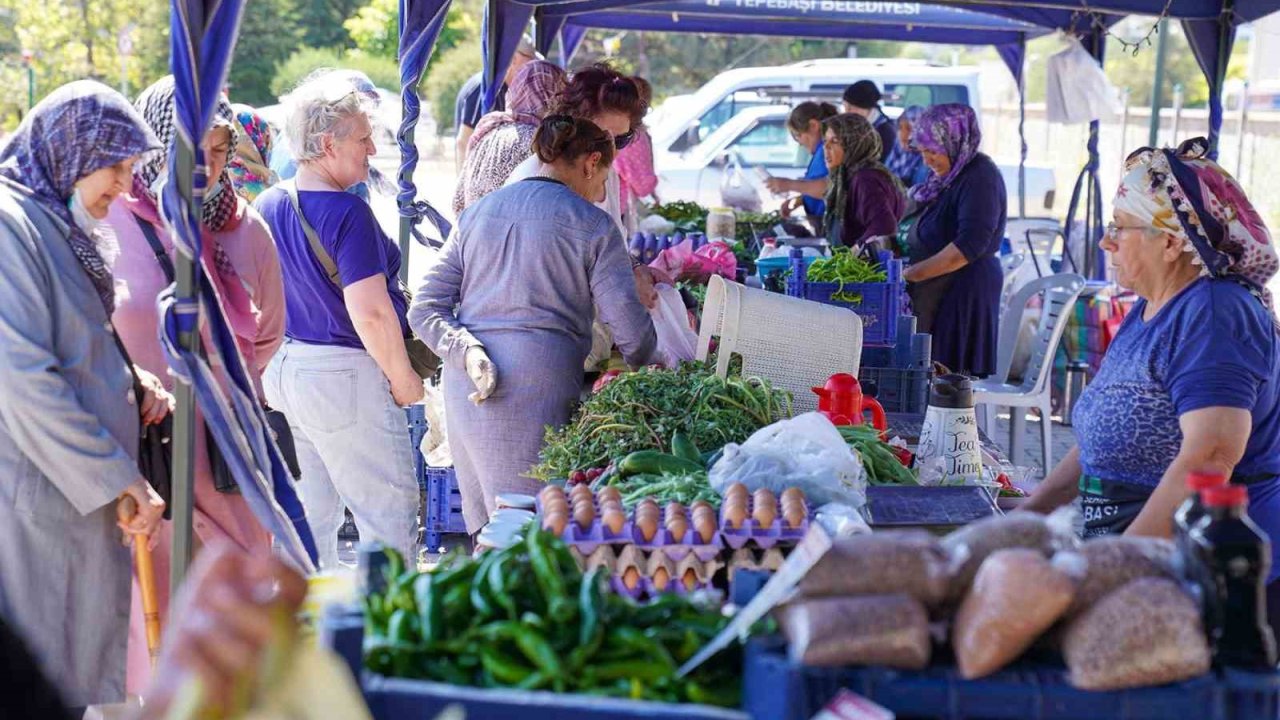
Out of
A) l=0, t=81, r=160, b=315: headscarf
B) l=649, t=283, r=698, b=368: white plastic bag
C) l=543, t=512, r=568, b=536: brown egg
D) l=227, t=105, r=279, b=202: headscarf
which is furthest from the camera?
l=227, t=105, r=279, b=202: headscarf

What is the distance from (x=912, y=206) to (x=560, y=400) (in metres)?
3.91

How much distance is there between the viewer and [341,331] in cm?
475

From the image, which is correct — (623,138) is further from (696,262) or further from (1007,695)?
(1007,695)

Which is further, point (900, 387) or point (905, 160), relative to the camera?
point (905, 160)

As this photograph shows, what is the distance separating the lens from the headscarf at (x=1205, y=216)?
3.08m

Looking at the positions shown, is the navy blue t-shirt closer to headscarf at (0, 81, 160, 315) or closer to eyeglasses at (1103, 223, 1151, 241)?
headscarf at (0, 81, 160, 315)

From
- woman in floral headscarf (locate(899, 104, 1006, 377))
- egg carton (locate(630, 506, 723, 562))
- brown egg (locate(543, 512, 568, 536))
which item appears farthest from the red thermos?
Result: woman in floral headscarf (locate(899, 104, 1006, 377))

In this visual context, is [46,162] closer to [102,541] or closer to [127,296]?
[127,296]

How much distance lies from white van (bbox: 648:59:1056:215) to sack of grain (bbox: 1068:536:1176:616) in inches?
515

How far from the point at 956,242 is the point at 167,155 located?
4477mm

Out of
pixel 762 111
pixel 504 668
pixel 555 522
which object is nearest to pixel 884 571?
pixel 504 668

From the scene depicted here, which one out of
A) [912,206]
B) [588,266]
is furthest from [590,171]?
[912,206]

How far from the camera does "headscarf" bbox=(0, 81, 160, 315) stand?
3.28 m

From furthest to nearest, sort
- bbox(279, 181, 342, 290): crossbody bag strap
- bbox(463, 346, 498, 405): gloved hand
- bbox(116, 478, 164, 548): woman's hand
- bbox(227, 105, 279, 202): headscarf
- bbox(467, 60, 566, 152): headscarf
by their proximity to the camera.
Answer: bbox(227, 105, 279, 202): headscarf, bbox(467, 60, 566, 152): headscarf, bbox(279, 181, 342, 290): crossbody bag strap, bbox(463, 346, 498, 405): gloved hand, bbox(116, 478, 164, 548): woman's hand
